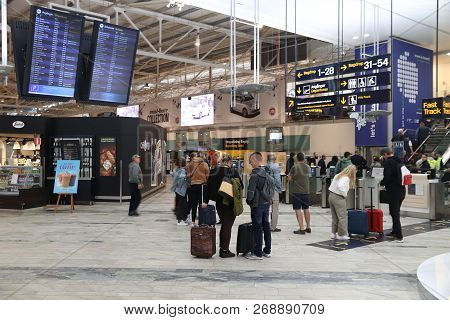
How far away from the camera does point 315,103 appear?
454 inches

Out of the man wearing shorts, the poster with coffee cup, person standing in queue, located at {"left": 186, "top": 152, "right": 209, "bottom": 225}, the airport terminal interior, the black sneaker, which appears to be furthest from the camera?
the poster with coffee cup

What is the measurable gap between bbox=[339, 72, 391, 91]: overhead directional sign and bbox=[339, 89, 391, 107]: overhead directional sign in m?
0.17

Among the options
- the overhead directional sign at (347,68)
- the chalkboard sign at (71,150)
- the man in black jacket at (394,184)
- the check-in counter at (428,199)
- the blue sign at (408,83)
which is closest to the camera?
the man in black jacket at (394,184)

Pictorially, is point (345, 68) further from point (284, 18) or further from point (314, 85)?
point (284, 18)

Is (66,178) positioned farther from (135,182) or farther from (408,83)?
(408,83)

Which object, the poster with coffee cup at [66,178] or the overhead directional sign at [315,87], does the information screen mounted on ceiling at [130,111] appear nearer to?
the poster with coffee cup at [66,178]

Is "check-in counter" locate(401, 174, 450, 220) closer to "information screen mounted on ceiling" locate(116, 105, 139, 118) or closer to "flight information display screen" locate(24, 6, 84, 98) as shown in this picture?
"flight information display screen" locate(24, 6, 84, 98)

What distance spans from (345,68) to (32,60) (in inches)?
276

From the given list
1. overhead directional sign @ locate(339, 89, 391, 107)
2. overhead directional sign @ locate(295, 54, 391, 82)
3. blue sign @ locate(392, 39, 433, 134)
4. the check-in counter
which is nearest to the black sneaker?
the check-in counter

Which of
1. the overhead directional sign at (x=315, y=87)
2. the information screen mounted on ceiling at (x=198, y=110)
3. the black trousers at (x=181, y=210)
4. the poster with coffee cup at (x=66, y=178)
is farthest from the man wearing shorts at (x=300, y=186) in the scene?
the information screen mounted on ceiling at (x=198, y=110)

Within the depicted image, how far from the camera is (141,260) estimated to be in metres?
5.67

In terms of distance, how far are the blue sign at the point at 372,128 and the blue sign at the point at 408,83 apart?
346 millimetres

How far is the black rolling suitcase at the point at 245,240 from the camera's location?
5836 millimetres

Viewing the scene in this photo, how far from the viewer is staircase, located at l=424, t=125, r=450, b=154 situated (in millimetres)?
15102
